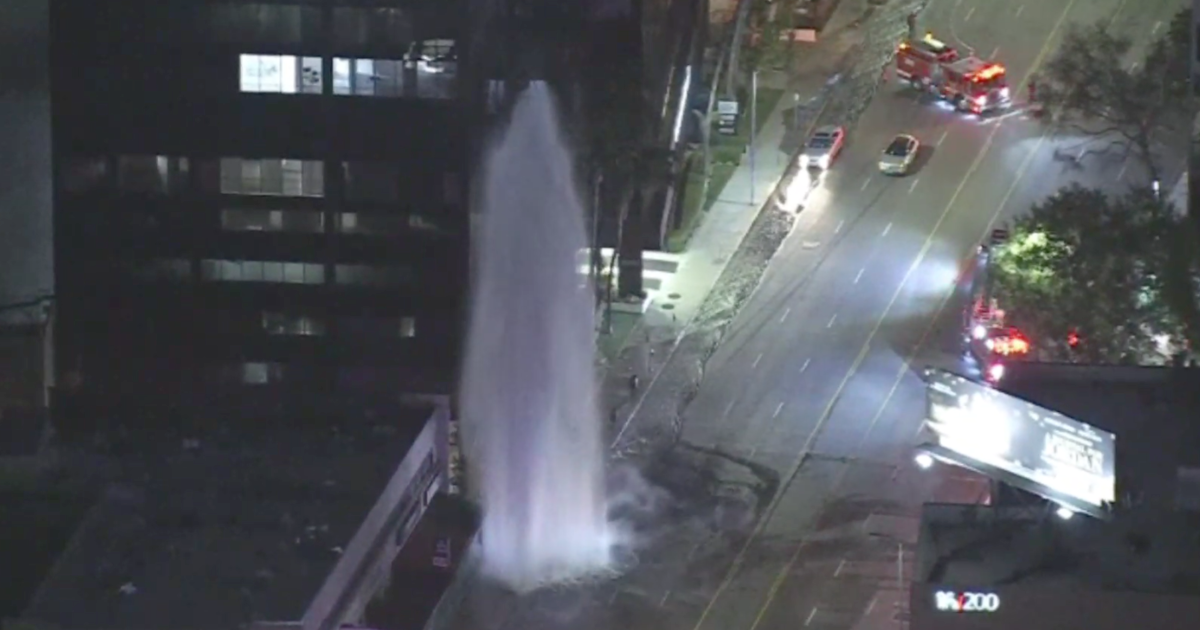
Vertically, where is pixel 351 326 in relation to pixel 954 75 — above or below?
below

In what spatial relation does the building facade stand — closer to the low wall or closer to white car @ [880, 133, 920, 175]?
the low wall

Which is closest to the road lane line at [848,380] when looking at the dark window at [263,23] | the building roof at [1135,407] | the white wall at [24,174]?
the building roof at [1135,407]

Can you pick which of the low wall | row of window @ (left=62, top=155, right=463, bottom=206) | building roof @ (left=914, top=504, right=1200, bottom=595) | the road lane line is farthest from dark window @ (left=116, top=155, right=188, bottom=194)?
building roof @ (left=914, top=504, right=1200, bottom=595)

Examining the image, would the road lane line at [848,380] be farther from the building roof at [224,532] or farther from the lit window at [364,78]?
the lit window at [364,78]

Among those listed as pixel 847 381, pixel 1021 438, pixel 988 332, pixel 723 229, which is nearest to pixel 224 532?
pixel 1021 438

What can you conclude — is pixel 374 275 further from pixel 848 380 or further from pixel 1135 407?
pixel 1135 407

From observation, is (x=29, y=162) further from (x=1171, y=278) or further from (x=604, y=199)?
(x=1171, y=278)
